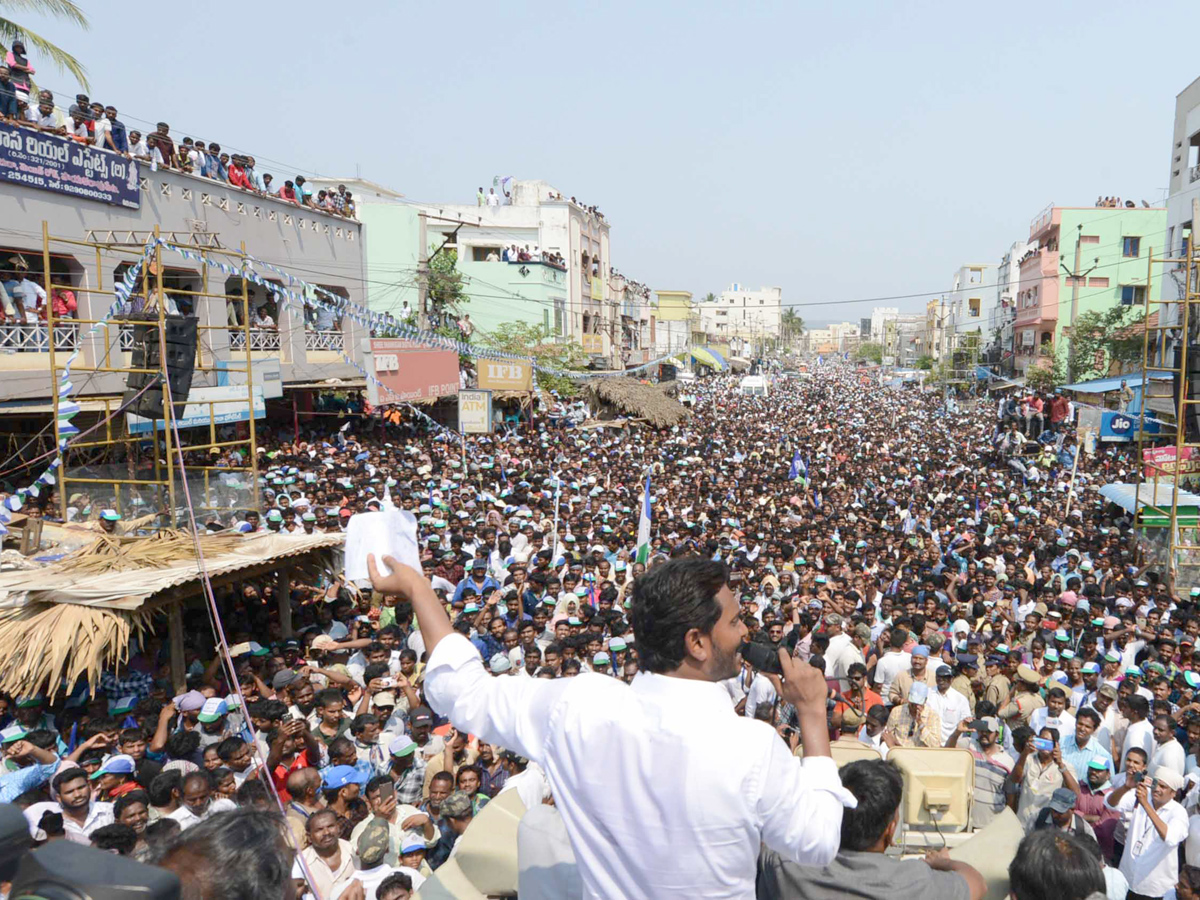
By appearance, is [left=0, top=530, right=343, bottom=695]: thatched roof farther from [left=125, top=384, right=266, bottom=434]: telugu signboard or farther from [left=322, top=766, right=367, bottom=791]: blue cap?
[left=125, top=384, right=266, bottom=434]: telugu signboard

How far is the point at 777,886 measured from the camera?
1.99 meters

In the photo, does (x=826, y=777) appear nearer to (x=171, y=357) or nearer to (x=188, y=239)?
(x=171, y=357)

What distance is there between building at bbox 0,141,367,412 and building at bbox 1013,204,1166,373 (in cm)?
3015

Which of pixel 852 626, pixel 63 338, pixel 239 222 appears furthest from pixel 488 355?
pixel 852 626

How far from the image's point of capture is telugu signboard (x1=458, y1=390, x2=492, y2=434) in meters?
19.7

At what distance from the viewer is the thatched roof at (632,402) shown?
27.4 metres

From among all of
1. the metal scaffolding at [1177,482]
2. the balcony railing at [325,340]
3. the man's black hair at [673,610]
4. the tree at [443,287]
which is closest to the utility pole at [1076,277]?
the tree at [443,287]

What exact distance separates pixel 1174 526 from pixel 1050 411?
60.3 feet

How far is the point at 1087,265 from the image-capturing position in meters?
40.8

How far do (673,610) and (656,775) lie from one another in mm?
301

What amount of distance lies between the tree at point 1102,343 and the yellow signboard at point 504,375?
18.5 m

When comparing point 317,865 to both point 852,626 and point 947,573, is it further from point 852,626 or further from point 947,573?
point 947,573

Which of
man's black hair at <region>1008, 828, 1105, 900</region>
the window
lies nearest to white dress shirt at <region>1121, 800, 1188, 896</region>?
man's black hair at <region>1008, 828, 1105, 900</region>

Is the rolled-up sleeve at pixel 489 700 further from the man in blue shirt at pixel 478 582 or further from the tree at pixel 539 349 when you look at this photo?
the tree at pixel 539 349
